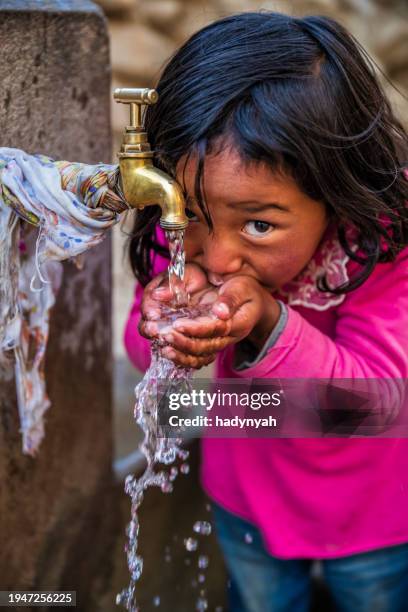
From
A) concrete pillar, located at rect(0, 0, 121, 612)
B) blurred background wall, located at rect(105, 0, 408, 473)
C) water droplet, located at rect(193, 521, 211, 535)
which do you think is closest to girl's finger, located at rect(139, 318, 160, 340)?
concrete pillar, located at rect(0, 0, 121, 612)

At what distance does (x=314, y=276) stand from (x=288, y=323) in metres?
0.21

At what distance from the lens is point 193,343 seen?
1061 mm

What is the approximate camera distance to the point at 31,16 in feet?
4.33

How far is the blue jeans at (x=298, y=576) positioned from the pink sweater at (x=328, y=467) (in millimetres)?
61

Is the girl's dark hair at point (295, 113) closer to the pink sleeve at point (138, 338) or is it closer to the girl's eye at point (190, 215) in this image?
the girl's eye at point (190, 215)

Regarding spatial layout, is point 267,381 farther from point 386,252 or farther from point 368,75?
point 368,75

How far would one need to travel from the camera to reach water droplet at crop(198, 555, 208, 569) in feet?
6.63

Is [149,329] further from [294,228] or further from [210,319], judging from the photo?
[294,228]

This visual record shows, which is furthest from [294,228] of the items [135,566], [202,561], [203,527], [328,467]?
[202,561]

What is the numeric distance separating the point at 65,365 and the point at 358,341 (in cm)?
70

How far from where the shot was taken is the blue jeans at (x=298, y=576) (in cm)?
162

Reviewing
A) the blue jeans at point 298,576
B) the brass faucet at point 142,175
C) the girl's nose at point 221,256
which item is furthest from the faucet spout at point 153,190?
the blue jeans at point 298,576

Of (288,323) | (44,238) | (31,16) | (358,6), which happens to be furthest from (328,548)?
(358,6)

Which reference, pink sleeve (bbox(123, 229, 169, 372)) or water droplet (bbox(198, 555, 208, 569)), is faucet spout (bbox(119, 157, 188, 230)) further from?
water droplet (bbox(198, 555, 208, 569))
